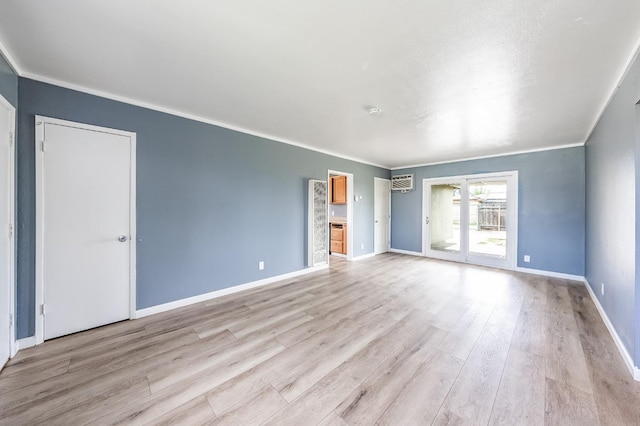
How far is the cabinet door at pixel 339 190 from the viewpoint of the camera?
5.75 m

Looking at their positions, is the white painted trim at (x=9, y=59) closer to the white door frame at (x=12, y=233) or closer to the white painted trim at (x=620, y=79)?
the white door frame at (x=12, y=233)

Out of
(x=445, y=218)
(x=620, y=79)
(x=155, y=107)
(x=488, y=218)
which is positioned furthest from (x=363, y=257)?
(x=155, y=107)

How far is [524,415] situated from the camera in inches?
57.6

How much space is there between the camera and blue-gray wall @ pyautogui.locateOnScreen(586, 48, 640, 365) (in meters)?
1.81

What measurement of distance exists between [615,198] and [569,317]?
55.5 inches

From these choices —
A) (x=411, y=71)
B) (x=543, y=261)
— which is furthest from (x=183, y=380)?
(x=543, y=261)

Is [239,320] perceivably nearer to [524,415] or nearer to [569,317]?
[524,415]

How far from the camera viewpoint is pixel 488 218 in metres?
5.20

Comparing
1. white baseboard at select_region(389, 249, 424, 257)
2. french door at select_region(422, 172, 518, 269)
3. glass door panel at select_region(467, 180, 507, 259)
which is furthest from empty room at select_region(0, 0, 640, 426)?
white baseboard at select_region(389, 249, 424, 257)

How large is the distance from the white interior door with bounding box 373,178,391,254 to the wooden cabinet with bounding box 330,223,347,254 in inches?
34.9

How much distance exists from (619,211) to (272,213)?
12.9 ft

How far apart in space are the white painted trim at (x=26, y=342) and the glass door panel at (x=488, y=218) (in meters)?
6.73

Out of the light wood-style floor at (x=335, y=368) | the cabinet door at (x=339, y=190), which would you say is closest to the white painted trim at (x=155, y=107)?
the cabinet door at (x=339, y=190)

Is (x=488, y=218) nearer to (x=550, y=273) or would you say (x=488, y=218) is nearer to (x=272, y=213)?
(x=550, y=273)
